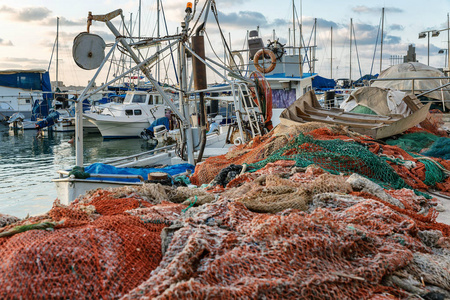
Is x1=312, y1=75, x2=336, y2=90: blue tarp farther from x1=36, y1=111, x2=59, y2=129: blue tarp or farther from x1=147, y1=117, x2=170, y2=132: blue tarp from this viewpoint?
x1=36, y1=111, x2=59, y2=129: blue tarp

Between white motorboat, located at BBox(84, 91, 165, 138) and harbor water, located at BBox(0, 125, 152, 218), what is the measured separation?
0.95 meters

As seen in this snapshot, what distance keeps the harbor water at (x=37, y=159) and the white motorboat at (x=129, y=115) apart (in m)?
0.95

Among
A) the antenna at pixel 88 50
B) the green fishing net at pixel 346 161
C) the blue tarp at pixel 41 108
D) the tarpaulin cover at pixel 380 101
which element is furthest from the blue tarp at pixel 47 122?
the green fishing net at pixel 346 161

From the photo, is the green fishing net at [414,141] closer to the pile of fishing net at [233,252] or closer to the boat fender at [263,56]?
the pile of fishing net at [233,252]

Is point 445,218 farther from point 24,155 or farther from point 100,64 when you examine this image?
point 24,155

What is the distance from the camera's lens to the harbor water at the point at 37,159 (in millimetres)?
12398

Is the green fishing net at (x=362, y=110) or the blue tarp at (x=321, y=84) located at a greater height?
the blue tarp at (x=321, y=84)

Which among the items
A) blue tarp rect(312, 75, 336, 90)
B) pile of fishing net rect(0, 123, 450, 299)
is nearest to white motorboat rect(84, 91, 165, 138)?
blue tarp rect(312, 75, 336, 90)

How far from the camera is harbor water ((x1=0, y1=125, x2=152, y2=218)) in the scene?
12.4 m

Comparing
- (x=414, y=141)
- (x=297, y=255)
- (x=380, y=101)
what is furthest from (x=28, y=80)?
(x=297, y=255)

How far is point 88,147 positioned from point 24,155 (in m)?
4.37

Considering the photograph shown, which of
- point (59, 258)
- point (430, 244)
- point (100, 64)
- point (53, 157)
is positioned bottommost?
point (53, 157)

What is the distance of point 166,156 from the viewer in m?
11.1

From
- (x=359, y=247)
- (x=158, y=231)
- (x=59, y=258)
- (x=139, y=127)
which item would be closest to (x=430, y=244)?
(x=359, y=247)
